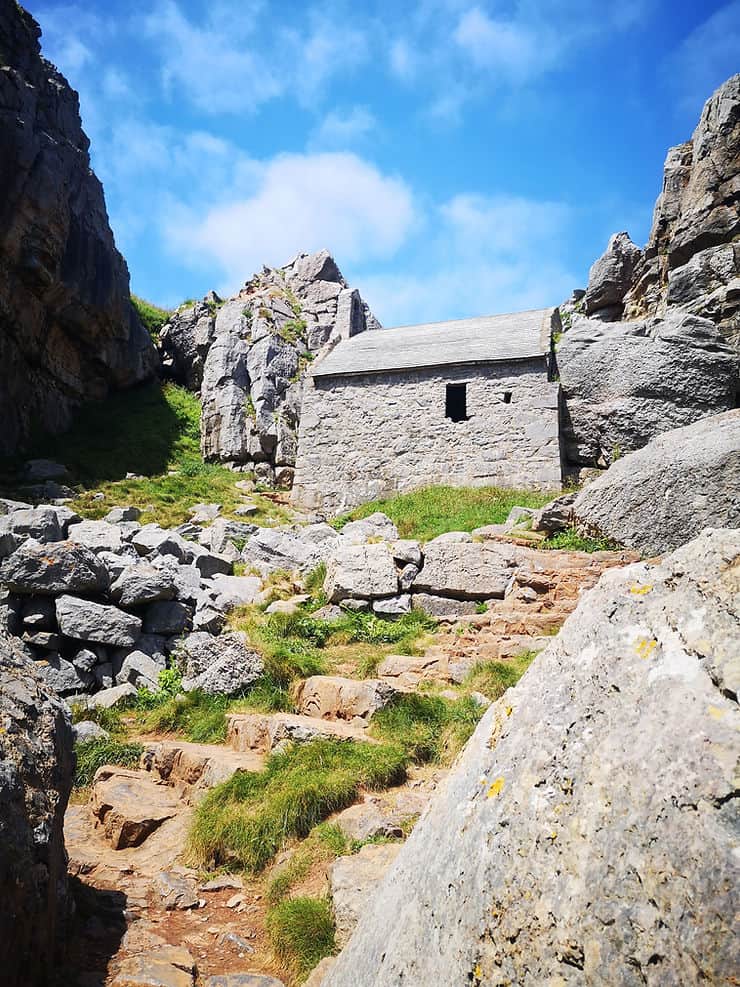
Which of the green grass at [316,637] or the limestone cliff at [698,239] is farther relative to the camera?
the limestone cliff at [698,239]

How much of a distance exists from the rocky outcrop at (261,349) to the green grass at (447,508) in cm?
655

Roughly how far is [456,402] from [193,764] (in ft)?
59.0

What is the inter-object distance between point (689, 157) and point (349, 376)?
16474 millimetres

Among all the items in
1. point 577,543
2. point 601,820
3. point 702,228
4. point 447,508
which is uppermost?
point 702,228

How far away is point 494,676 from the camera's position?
286 inches

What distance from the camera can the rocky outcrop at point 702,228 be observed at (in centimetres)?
2108

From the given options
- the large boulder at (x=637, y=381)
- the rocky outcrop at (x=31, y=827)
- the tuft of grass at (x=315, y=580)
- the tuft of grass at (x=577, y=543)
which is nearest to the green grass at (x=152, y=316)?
the large boulder at (x=637, y=381)

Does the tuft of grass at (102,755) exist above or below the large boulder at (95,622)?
below

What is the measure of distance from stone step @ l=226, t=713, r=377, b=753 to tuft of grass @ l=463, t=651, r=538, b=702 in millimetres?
1503

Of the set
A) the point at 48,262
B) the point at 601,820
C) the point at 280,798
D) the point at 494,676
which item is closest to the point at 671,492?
the point at 494,676

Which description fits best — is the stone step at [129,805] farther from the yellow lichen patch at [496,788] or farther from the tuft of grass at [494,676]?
the yellow lichen patch at [496,788]

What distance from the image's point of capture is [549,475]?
19.5m

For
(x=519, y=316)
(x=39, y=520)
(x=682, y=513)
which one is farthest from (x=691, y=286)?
(x=39, y=520)

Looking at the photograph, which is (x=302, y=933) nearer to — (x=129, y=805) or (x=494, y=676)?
(x=129, y=805)
